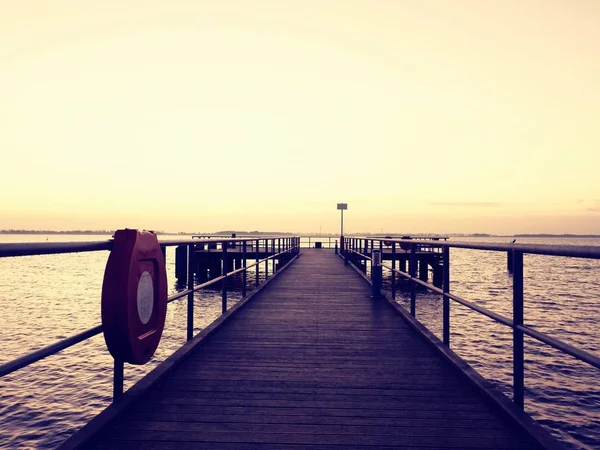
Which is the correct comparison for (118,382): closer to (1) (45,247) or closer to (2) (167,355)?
(1) (45,247)

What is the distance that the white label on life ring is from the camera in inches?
123

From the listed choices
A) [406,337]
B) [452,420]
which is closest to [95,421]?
[452,420]

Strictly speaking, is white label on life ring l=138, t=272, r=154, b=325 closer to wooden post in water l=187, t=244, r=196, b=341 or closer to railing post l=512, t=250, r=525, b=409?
wooden post in water l=187, t=244, r=196, b=341

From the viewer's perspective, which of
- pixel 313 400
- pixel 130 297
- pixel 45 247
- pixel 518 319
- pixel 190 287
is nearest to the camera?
pixel 45 247

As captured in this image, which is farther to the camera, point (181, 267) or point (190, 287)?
point (181, 267)

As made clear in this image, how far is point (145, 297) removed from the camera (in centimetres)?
322

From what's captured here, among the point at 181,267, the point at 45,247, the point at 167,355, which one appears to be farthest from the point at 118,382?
the point at 181,267

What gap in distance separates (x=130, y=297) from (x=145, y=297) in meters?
0.30

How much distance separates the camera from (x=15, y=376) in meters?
9.59

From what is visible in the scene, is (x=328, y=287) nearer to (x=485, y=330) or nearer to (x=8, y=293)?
(x=485, y=330)

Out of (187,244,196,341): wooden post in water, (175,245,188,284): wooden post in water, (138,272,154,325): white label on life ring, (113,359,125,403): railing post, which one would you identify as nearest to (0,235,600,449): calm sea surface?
(187,244,196,341): wooden post in water

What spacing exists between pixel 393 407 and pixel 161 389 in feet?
5.72

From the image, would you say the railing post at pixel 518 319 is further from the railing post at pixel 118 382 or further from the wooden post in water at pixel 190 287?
the wooden post in water at pixel 190 287

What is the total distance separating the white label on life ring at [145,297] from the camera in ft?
10.2
